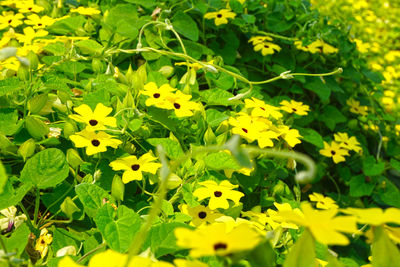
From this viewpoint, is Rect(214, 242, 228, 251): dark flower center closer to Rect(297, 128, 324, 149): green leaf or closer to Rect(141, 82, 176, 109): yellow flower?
Rect(141, 82, 176, 109): yellow flower

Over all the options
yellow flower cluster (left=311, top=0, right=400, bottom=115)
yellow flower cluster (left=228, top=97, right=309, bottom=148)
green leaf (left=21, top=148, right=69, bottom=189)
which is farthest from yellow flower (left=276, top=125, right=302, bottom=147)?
yellow flower cluster (left=311, top=0, right=400, bottom=115)

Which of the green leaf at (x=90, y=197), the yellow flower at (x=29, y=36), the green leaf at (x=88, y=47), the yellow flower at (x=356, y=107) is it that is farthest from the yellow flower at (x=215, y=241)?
the yellow flower at (x=356, y=107)

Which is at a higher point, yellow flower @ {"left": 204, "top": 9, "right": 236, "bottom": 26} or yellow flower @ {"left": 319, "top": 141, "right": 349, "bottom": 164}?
yellow flower @ {"left": 204, "top": 9, "right": 236, "bottom": 26}

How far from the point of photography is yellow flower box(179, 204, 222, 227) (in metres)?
0.80

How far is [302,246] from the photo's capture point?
0.44 meters

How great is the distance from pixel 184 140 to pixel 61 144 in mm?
260

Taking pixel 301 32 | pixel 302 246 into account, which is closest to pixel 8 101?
pixel 302 246

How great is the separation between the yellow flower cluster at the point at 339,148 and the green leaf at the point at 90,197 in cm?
84

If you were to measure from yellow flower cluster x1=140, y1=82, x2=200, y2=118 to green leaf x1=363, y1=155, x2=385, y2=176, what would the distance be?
0.77m

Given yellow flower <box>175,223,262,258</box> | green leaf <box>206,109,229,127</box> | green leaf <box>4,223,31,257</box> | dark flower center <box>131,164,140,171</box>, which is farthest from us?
green leaf <box>206,109,229,127</box>

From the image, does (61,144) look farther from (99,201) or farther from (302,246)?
(302,246)

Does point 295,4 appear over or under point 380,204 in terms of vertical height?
over

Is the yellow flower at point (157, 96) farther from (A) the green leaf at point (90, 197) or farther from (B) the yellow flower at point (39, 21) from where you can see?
(B) the yellow flower at point (39, 21)

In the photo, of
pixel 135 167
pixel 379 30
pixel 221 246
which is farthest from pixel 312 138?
pixel 379 30
